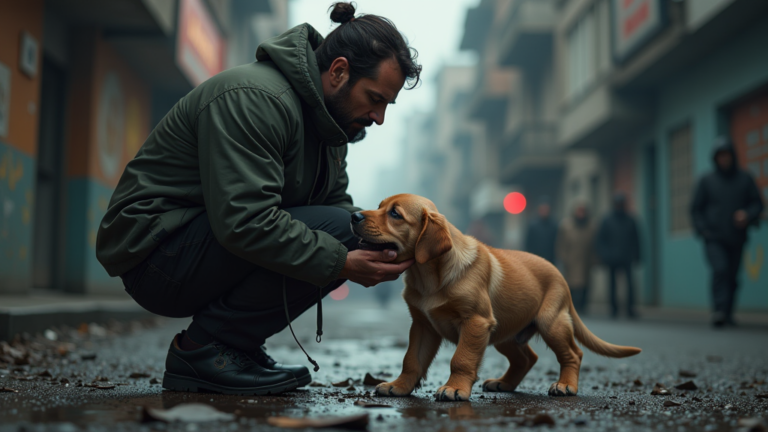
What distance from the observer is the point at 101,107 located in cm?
1101

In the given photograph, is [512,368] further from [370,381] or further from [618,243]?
[618,243]

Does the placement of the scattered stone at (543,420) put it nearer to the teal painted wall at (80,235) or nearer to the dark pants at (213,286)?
the dark pants at (213,286)

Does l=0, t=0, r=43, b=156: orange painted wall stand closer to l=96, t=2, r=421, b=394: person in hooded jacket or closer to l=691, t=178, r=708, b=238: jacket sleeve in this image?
l=96, t=2, r=421, b=394: person in hooded jacket

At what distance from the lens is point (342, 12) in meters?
3.53

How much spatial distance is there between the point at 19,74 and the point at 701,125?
35.8 feet

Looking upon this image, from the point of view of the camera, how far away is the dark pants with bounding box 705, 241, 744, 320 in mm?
8406

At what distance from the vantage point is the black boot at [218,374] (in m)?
3.04

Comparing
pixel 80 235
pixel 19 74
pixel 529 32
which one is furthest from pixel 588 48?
pixel 19 74

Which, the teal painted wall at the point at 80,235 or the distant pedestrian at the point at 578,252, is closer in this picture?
the teal painted wall at the point at 80,235

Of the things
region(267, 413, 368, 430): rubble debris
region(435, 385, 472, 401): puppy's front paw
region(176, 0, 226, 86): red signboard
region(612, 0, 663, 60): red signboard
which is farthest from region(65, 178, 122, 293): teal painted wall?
region(612, 0, 663, 60): red signboard

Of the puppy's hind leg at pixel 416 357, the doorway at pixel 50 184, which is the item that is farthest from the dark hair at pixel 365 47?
the doorway at pixel 50 184

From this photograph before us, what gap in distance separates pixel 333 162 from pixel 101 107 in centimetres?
858

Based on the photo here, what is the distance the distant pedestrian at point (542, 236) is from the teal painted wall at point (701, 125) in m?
2.42

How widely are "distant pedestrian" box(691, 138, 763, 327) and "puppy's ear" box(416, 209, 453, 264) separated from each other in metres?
6.22
